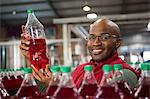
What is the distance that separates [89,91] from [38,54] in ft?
1.68

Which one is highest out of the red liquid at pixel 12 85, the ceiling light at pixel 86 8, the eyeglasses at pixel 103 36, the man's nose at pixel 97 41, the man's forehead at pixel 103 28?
the ceiling light at pixel 86 8

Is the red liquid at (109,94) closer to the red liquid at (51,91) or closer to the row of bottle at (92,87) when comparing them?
the row of bottle at (92,87)

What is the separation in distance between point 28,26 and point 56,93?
2.21ft

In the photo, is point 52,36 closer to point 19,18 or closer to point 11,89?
point 19,18

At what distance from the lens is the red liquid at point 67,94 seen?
0.91 meters

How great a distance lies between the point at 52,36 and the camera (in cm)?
1145

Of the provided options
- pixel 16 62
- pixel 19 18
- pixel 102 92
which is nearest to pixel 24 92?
pixel 102 92

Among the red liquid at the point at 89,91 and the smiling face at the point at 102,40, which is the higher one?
the smiling face at the point at 102,40

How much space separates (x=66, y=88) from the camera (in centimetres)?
93

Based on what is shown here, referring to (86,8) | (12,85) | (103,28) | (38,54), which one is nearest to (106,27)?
(103,28)

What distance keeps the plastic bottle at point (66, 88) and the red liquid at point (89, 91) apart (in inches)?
1.0

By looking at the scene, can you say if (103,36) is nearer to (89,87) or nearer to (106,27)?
(106,27)

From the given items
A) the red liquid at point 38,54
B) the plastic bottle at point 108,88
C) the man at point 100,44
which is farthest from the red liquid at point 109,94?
the red liquid at point 38,54

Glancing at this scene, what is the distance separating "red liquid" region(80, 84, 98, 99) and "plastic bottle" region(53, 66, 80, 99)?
0.08 feet
